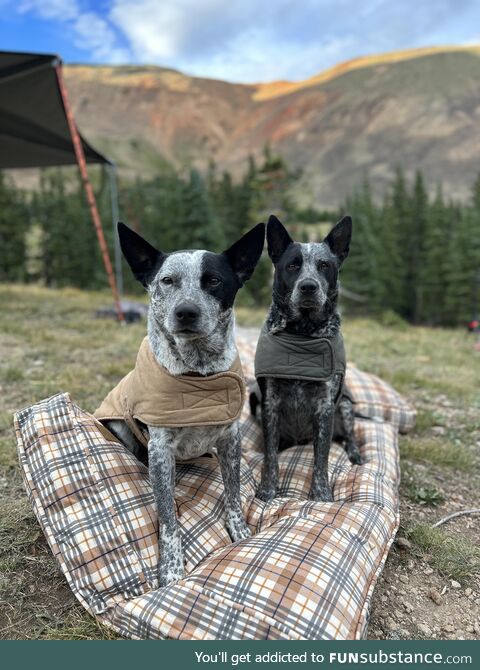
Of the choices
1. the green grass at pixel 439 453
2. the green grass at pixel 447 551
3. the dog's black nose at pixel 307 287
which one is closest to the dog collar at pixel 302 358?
the dog's black nose at pixel 307 287

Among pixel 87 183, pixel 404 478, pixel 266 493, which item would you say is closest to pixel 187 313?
pixel 266 493

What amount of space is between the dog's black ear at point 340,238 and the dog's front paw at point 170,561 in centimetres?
223

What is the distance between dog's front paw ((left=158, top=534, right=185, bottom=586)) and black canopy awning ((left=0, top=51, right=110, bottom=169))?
8.32 meters

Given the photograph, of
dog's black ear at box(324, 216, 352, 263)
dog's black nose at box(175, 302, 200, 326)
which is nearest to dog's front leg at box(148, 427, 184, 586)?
dog's black nose at box(175, 302, 200, 326)

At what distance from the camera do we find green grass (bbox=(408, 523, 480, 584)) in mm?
2793

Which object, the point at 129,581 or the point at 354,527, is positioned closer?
the point at 129,581

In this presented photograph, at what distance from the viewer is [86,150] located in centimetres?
1109

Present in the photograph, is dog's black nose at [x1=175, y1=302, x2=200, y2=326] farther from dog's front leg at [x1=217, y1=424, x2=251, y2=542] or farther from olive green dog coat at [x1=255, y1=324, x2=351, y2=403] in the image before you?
olive green dog coat at [x1=255, y1=324, x2=351, y2=403]

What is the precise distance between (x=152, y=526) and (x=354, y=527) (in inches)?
47.3

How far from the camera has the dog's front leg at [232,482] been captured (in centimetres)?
291

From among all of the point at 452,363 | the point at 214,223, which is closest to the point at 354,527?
the point at 452,363

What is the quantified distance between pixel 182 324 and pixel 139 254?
60 centimetres

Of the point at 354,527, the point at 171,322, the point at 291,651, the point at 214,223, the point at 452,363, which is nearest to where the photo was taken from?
the point at 291,651

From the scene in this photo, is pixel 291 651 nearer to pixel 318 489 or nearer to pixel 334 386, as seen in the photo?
pixel 318 489
